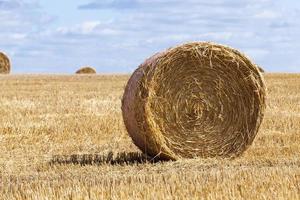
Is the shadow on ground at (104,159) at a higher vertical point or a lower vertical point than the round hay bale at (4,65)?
lower

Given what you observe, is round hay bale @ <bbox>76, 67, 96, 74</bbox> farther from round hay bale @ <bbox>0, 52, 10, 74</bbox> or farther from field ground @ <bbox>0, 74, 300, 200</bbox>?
field ground @ <bbox>0, 74, 300, 200</bbox>

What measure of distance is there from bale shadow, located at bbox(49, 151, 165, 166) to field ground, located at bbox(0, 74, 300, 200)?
0.01 m

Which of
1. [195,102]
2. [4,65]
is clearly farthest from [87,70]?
[195,102]

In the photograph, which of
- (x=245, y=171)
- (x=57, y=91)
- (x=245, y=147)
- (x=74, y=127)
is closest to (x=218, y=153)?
(x=245, y=147)

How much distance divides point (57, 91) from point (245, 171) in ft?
44.3

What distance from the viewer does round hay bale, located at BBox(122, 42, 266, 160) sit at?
31.1 feet

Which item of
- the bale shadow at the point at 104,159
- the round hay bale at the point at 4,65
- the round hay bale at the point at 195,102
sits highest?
the round hay bale at the point at 4,65

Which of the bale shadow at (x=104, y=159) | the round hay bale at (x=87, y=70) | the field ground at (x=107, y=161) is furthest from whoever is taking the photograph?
the round hay bale at (x=87, y=70)

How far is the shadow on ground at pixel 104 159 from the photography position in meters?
9.43

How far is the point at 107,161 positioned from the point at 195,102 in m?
1.51

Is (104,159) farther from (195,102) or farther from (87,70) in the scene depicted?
(87,70)

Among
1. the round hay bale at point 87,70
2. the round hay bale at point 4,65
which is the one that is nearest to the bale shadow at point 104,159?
the round hay bale at point 4,65

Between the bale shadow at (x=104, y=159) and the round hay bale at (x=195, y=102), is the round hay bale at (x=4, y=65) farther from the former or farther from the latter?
the round hay bale at (x=195, y=102)

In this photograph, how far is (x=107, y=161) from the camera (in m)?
9.56
